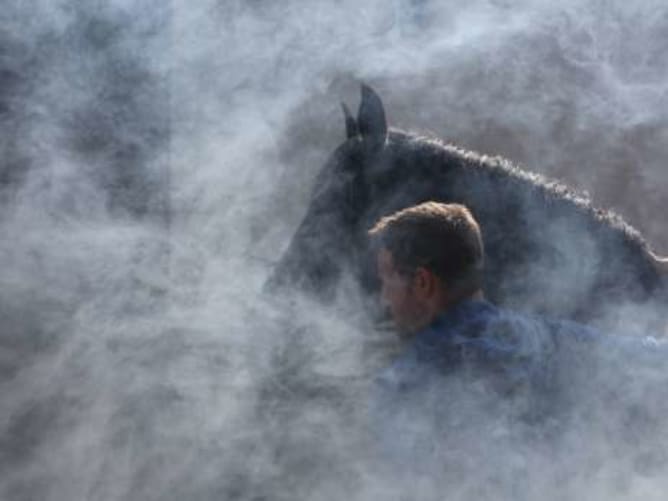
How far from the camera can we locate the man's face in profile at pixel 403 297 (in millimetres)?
2678

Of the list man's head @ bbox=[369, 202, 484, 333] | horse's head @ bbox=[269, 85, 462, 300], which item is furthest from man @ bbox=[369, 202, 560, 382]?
horse's head @ bbox=[269, 85, 462, 300]

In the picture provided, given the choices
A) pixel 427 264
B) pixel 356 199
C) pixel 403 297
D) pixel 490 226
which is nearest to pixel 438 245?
pixel 427 264

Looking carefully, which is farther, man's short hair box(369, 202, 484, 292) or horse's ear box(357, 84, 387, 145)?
horse's ear box(357, 84, 387, 145)

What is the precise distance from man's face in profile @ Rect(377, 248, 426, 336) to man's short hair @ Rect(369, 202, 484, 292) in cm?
2

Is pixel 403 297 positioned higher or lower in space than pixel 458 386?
higher

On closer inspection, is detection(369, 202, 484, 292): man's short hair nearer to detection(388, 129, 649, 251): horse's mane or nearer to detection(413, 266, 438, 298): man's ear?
detection(413, 266, 438, 298): man's ear

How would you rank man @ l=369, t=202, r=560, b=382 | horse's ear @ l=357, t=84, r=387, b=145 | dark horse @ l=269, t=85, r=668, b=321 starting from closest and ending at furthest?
man @ l=369, t=202, r=560, b=382
dark horse @ l=269, t=85, r=668, b=321
horse's ear @ l=357, t=84, r=387, b=145

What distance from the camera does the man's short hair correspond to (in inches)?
104

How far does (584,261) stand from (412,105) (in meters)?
2.65

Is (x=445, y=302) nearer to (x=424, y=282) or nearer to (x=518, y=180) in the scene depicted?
(x=424, y=282)

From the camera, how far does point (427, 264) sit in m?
2.65

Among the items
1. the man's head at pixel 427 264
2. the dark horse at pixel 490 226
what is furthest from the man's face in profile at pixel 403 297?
the dark horse at pixel 490 226

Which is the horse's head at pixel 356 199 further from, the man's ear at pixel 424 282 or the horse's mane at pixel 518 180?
the man's ear at pixel 424 282

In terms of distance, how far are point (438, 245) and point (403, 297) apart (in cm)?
17
